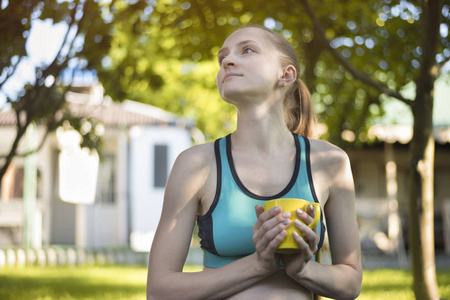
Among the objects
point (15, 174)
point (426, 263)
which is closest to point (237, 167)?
point (426, 263)

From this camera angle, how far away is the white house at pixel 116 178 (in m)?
→ 17.3

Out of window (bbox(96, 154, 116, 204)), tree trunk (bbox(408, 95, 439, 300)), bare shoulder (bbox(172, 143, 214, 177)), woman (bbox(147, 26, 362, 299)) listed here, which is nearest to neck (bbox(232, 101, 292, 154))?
woman (bbox(147, 26, 362, 299))

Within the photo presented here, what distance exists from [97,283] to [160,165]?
384 inches

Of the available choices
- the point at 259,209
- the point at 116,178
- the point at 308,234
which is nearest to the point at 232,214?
the point at 259,209

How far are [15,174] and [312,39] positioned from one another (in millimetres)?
13518

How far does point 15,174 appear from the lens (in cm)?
1866

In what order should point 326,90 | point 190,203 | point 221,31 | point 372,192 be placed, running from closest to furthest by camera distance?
point 190,203 < point 221,31 < point 326,90 < point 372,192

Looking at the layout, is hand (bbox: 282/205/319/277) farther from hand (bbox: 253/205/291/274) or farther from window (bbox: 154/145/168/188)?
window (bbox: 154/145/168/188)

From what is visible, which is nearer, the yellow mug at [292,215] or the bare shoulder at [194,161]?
the yellow mug at [292,215]

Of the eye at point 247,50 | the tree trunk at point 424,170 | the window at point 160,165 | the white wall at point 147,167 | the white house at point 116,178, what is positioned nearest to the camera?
the eye at point 247,50

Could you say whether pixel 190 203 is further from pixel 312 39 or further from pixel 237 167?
pixel 312 39

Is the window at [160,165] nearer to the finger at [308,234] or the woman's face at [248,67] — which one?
the woman's face at [248,67]

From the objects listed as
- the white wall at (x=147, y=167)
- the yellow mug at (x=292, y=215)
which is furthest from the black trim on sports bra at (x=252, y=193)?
the white wall at (x=147, y=167)

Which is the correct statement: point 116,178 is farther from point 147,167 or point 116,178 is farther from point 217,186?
point 217,186
